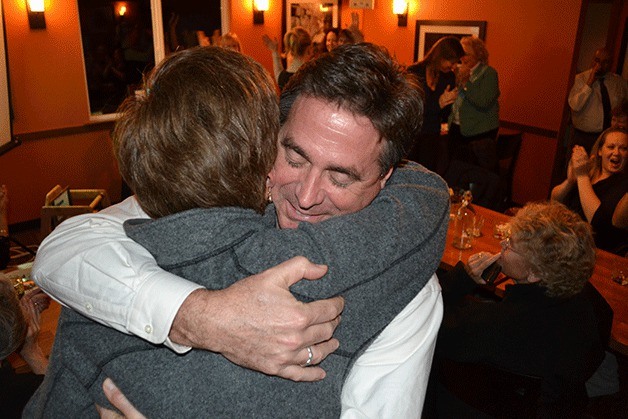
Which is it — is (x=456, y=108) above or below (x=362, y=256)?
below

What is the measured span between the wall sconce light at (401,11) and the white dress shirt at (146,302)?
721 centimetres

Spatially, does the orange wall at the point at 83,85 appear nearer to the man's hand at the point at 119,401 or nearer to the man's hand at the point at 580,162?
the man's hand at the point at 580,162

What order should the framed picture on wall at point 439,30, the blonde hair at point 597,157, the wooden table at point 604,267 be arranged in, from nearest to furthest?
the wooden table at point 604,267, the blonde hair at point 597,157, the framed picture on wall at point 439,30

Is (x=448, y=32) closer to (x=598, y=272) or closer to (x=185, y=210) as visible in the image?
(x=598, y=272)

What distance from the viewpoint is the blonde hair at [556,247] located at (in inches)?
92.5

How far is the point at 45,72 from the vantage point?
589 centimetres

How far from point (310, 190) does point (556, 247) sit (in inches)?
61.5

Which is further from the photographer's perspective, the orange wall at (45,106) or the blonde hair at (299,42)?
the blonde hair at (299,42)

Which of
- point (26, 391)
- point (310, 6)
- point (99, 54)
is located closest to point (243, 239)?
point (26, 391)

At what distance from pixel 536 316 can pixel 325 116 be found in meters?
1.53

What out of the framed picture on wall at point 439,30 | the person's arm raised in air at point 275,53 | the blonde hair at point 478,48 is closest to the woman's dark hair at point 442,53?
the blonde hair at point 478,48

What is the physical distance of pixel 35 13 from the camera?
561 centimetres

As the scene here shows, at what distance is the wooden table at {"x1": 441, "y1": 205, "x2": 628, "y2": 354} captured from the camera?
2426mm

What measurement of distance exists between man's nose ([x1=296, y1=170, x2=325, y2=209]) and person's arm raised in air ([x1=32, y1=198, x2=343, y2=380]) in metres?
0.46
